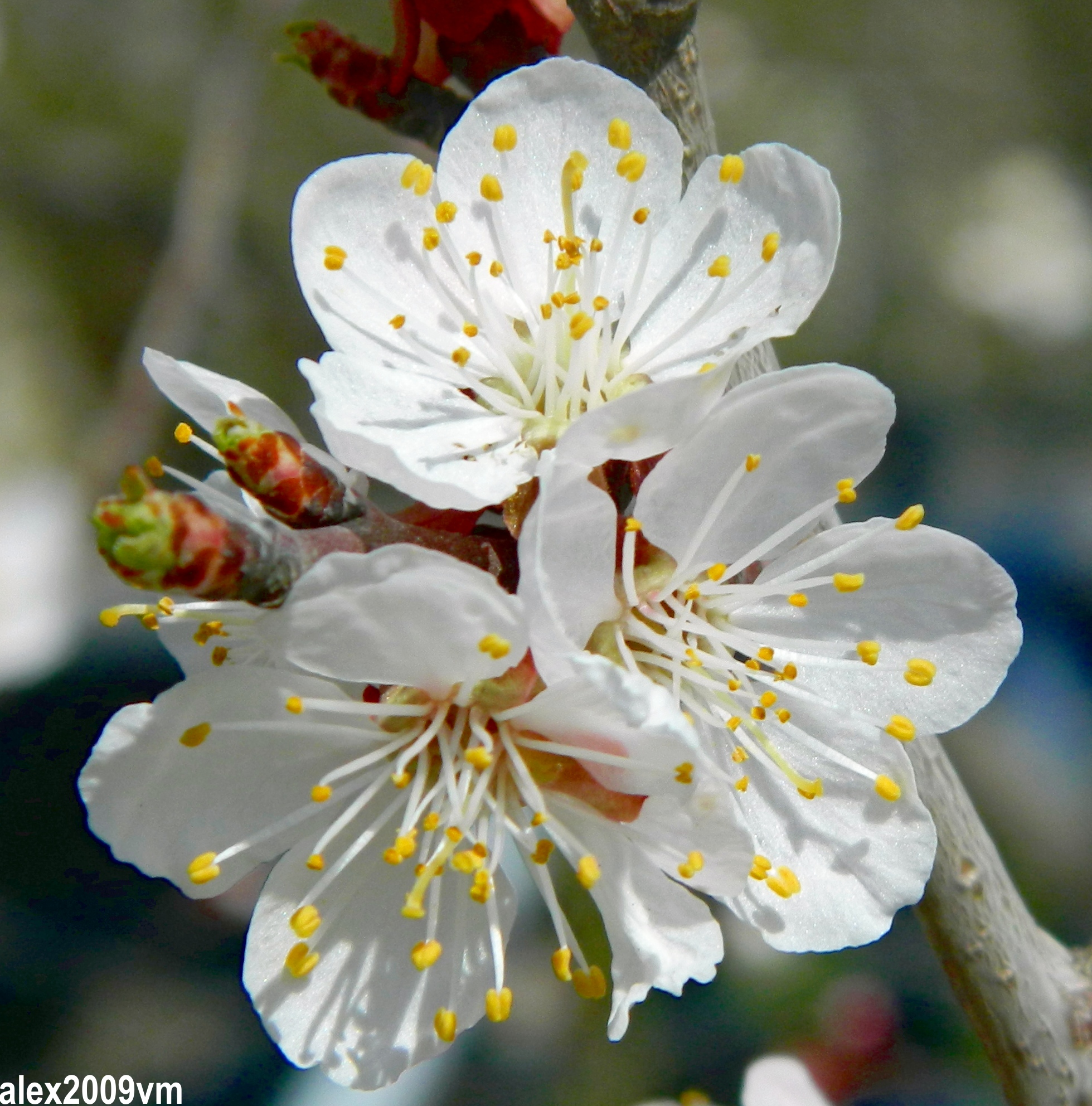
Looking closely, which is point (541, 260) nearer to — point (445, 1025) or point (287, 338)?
point (445, 1025)

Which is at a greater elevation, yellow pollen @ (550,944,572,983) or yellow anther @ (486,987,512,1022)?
yellow pollen @ (550,944,572,983)

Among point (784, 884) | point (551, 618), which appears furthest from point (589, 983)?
point (551, 618)

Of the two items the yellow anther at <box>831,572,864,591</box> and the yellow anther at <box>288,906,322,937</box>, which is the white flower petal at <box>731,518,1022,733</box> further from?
the yellow anther at <box>288,906,322,937</box>

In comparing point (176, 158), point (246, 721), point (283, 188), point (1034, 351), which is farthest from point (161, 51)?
point (246, 721)

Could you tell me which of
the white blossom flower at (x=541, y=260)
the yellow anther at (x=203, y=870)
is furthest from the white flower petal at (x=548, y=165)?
the yellow anther at (x=203, y=870)

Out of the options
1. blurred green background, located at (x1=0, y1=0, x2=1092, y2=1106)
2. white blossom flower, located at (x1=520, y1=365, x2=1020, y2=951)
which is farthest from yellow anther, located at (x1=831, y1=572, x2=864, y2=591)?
blurred green background, located at (x1=0, y1=0, x2=1092, y2=1106)

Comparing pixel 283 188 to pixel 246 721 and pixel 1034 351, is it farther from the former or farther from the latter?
pixel 246 721

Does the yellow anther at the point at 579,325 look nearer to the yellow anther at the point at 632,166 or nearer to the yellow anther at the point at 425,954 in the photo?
the yellow anther at the point at 632,166
